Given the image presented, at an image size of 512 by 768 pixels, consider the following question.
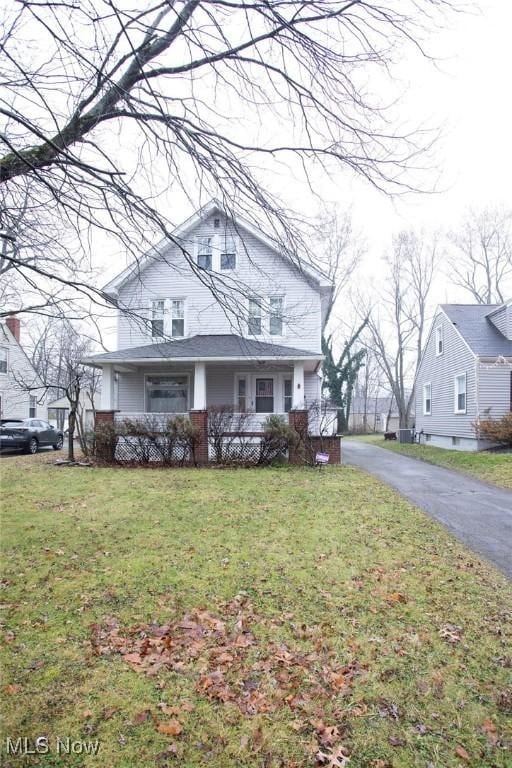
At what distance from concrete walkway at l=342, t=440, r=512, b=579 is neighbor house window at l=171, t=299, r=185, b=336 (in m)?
7.81

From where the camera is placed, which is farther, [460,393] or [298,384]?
[460,393]

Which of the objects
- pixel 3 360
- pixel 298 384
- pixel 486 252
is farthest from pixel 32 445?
pixel 486 252

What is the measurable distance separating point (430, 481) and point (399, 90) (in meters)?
9.28

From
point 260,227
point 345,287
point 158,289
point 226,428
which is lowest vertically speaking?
point 226,428

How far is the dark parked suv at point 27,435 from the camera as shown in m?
16.9

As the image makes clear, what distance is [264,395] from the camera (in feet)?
52.3

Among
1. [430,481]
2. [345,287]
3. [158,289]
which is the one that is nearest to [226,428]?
[430,481]

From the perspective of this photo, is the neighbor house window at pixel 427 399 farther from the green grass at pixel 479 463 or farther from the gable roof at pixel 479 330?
the green grass at pixel 479 463

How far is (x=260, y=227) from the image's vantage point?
444 centimetres

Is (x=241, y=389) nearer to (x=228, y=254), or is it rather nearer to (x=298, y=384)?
(x=298, y=384)

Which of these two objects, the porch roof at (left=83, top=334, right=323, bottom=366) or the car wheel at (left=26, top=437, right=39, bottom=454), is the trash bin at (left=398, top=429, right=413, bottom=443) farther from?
the car wheel at (left=26, top=437, right=39, bottom=454)

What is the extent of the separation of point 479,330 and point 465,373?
2210 millimetres

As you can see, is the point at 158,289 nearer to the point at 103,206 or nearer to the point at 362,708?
the point at 103,206

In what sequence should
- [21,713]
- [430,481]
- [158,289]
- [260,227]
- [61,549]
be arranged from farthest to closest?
1. [158,289]
2. [430,481]
3. [61,549]
4. [260,227]
5. [21,713]
